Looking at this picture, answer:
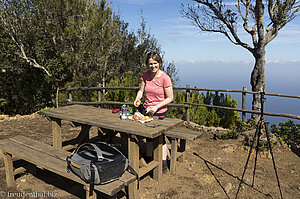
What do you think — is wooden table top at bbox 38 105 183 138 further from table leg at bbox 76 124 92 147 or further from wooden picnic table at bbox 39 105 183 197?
table leg at bbox 76 124 92 147

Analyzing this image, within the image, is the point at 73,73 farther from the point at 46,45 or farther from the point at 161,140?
the point at 161,140

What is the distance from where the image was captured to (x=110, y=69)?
1512 centimetres

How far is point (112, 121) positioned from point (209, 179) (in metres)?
1.92

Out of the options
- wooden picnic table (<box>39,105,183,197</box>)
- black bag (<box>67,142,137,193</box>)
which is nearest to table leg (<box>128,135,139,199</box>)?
wooden picnic table (<box>39,105,183,197</box>)

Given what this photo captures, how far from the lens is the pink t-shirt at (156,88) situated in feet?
11.8

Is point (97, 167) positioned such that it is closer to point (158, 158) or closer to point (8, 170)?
point (158, 158)

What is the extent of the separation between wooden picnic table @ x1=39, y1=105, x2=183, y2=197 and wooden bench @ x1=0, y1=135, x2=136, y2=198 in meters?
0.44

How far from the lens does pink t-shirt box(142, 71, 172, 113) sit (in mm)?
3608

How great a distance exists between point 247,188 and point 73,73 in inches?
454

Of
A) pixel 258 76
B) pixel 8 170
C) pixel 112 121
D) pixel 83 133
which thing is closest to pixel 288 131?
pixel 258 76

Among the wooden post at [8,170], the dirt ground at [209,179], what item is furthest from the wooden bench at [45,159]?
the dirt ground at [209,179]

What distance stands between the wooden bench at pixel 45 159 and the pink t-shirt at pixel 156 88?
4.26 ft

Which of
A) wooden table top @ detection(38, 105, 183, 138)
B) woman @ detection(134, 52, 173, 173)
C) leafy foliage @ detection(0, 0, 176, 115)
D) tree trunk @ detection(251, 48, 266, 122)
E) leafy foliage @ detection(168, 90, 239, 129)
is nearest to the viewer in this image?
wooden table top @ detection(38, 105, 183, 138)

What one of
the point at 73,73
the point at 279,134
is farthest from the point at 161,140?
the point at 73,73
